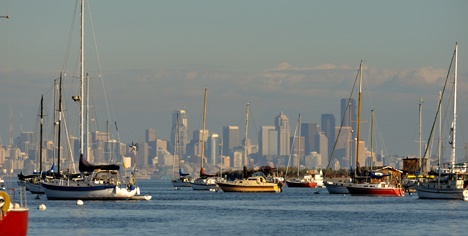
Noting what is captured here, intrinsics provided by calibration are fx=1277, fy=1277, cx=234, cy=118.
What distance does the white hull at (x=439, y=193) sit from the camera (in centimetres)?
11412

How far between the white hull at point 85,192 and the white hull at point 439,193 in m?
29.1

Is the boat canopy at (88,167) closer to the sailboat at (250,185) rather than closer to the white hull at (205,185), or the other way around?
the sailboat at (250,185)

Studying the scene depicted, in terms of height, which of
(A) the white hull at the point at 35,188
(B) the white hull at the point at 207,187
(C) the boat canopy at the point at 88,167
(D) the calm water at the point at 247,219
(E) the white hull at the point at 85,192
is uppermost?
(C) the boat canopy at the point at 88,167

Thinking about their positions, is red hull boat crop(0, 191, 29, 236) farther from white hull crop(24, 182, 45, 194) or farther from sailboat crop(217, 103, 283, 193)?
sailboat crop(217, 103, 283, 193)

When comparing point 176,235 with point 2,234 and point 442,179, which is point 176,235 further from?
point 442,179

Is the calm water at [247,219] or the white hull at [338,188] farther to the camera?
the white hull at [338,188]

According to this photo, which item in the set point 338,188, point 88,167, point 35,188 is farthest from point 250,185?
point 88,167

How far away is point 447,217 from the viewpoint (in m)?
87.9

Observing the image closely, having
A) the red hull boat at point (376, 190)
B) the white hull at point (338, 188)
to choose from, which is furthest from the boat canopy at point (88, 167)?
the white hull at point (338, 188)

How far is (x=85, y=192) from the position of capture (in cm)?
10188

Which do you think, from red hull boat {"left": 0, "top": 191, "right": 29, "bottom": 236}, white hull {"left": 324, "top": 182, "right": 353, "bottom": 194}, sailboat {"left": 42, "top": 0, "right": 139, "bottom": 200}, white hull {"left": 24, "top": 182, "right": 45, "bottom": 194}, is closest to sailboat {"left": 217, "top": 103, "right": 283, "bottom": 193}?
Answer: white hull {"left": 324, "top": 182, "right": 353, "bottom": 194}

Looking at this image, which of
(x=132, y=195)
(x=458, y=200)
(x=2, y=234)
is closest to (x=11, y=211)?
(x=2, y=234)

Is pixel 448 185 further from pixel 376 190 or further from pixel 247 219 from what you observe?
pixel 247 219

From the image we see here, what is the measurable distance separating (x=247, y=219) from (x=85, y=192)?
71.7 ft
